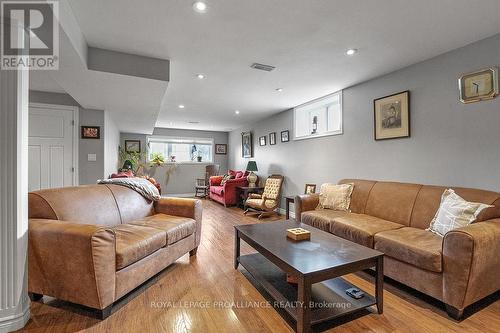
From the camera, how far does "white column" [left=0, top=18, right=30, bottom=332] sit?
148cm

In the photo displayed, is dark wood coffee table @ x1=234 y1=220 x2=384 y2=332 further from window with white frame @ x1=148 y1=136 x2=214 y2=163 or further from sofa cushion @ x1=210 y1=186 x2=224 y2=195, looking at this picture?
window with white frame @ x1=148 y1=136 x2=214 y2=163

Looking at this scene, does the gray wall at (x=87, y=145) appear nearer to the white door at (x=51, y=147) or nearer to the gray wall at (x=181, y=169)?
the white door at (x=51, y=147)

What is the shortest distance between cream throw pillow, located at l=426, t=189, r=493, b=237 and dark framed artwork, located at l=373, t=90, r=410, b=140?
0.99 m

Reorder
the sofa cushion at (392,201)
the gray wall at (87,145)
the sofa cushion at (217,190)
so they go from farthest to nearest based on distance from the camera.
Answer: the sofa cushion at (217,190)
the gray wall at (87,145)
the sofa cushion at (392,201)

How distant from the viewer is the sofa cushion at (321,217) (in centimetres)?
283

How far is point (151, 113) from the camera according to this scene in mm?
4457

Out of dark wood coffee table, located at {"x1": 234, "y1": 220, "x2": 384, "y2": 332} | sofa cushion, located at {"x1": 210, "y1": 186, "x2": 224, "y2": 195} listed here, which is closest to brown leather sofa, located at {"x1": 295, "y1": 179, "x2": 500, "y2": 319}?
dark wood coffee table, located at {"x1": 234, "y1": 220, "x2": 384, "y2": 332}

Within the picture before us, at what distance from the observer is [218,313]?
5.57 ft

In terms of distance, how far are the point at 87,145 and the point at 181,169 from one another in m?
4.00

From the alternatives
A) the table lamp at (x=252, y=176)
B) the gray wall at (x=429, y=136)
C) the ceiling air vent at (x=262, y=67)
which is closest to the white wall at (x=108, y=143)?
the ceiling air vent at (x=262, y=67)

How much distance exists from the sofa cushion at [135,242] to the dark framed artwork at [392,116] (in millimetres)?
2987

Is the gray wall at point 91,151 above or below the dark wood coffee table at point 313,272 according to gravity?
above

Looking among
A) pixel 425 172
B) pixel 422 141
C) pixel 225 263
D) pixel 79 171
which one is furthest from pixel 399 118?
pixel 79 171

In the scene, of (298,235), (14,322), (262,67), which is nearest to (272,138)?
(262,67)
